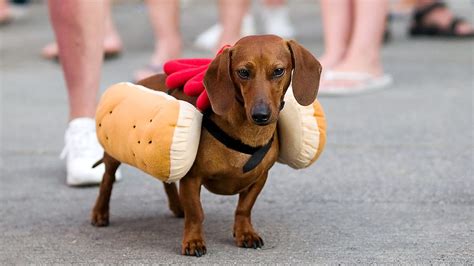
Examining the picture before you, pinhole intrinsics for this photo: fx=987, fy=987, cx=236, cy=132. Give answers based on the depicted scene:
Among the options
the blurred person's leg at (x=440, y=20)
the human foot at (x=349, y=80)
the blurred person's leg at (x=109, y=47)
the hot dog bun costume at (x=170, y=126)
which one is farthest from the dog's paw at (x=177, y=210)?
the blurred person's leg at (x=440, y=20)

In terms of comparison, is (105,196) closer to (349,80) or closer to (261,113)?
(261,113)

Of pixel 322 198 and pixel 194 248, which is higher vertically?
pixel 194 248

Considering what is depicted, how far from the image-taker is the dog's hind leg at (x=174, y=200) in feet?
10.4

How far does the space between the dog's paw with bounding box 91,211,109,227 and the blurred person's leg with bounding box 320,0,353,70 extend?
97.6 inches

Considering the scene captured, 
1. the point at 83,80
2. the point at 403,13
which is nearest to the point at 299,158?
the point at 83,80

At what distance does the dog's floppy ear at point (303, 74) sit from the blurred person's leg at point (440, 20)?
4778 mm

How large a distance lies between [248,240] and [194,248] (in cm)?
17

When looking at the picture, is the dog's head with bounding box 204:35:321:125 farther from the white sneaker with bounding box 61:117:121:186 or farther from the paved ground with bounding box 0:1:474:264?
the white sneaker with bounding box 61:117:121:186

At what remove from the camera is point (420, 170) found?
3.69 metres

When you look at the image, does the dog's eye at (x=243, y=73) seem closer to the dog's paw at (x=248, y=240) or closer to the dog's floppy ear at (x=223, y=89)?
the dog's floppy ear at (x=223, y=89)

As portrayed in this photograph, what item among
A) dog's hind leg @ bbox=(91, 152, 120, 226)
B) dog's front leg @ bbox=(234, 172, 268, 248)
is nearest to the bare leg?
dog's hind leg @ bbox=(91, 152, 120, 226)

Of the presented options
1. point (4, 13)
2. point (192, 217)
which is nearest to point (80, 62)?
point (192, 217)

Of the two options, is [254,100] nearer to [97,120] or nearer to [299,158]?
[299,158]

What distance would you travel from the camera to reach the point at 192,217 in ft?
8.98
